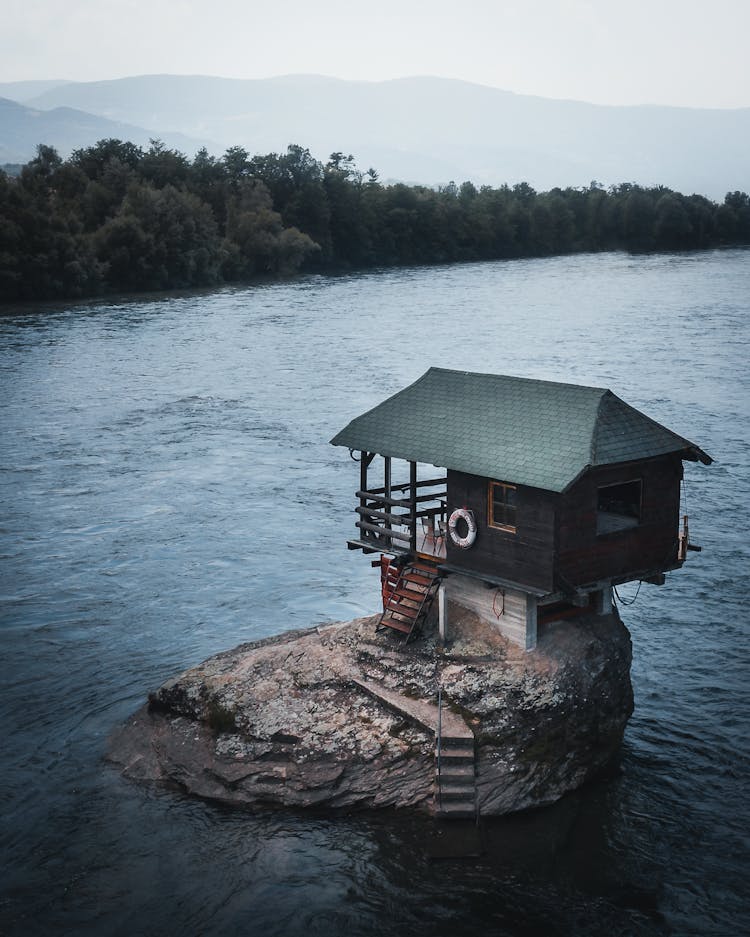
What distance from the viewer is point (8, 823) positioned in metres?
27.3

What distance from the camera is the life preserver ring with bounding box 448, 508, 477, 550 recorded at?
2819 centimetres

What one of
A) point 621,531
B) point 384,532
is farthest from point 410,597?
point 621,531

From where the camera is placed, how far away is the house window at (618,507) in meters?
28.3

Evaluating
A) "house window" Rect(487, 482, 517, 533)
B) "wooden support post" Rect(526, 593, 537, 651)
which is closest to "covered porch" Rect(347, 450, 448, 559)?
"house window" Rect(487, 482, 517, 533)

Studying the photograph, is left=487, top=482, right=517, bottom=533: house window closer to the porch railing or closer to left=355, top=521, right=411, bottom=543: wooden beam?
the porch railing

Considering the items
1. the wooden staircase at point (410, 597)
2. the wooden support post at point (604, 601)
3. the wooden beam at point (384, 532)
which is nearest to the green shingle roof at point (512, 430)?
the wooden beam at point (384, 532)

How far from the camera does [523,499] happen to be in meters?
27.0

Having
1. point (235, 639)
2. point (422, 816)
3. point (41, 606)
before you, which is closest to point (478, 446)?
point (422, 816)

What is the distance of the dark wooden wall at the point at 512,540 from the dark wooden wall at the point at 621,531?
0.38 m

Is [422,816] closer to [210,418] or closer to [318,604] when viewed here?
[318,604]

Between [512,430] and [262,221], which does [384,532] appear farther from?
[262,221]

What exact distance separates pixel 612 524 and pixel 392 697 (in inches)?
287

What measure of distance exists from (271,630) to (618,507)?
1323cm

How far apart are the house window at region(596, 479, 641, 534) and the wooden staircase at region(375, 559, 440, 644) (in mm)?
4673
